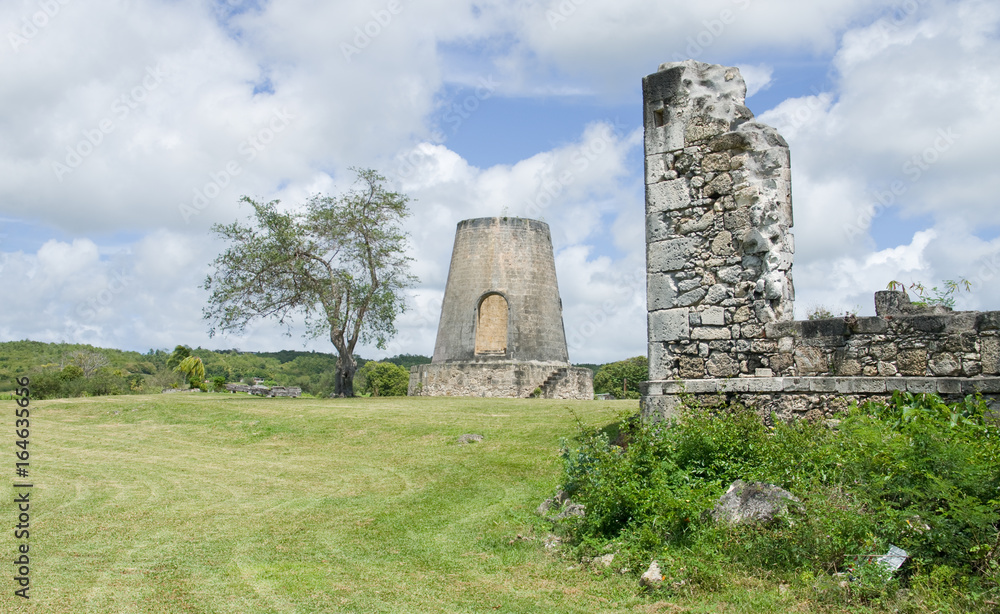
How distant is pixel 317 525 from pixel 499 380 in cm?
1616

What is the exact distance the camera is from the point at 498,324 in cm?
2430

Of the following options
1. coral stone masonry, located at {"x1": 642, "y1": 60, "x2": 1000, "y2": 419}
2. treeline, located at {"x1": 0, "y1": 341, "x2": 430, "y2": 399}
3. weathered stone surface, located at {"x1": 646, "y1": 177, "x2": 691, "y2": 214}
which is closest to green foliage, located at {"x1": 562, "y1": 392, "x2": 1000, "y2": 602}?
coral stone masonry, located at {"x1": 642, "y1": 60, "x2": 1000, "y2": 419}

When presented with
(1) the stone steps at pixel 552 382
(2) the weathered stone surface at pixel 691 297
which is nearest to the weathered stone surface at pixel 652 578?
(2) the weathered stone surface at pixel 691 297

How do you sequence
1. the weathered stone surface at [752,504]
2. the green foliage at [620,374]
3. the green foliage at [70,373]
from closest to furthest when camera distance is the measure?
the weathered stone surface at [752,504] → the green foliage at [70,373] → the green foliage at [620,374]

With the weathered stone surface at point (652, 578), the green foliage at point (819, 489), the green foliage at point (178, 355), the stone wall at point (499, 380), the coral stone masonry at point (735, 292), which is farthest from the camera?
the green foliage at point (178, 355)

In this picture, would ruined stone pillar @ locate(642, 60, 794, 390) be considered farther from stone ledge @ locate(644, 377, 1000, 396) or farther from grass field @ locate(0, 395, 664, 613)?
grass field @ locate(0, 395, 664, 613)

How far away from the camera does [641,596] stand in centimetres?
504

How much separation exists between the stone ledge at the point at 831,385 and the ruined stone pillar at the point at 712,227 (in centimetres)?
14

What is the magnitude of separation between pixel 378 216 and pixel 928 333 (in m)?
18.9

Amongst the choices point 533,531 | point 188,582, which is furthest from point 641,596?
point 188,582

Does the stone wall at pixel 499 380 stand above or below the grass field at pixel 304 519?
above

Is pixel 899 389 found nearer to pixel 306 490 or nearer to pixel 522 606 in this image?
pixel 522 606

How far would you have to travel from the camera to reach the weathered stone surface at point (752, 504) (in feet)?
17.7

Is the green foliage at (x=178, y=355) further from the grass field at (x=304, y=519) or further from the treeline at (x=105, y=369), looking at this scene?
the grass field at (x=304, y=519)
